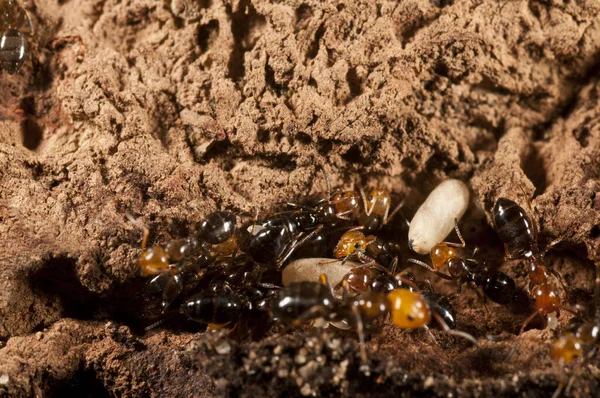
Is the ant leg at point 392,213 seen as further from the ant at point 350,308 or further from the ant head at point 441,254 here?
the ant at point 350,308

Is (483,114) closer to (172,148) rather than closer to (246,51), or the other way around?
(246,51)

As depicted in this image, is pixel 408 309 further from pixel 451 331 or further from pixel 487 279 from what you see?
pixel 487 279

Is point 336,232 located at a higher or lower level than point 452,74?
lower

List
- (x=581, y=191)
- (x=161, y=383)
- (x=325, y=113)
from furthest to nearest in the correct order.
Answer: (x=325, y=113) < (x=581, y=191) < (x=161, y=383)

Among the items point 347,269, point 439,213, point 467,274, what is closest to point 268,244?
point 347,269

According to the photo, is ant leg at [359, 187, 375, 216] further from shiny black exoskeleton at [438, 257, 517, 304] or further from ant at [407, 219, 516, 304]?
shiny black exoskeleton at [438, 257, 517, 304]

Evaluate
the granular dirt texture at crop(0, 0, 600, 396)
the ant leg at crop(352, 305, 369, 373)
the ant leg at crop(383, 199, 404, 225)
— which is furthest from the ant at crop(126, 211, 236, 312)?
the ant leg at crop(383, 199, 404, 225)

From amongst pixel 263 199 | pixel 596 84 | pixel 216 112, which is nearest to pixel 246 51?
pixel 216 112
